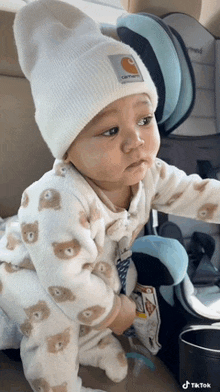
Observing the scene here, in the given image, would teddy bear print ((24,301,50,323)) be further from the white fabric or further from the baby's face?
the baby's face

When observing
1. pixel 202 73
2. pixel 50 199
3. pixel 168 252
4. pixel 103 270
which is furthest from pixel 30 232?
pixel 202 73

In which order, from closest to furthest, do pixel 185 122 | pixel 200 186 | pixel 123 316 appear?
pixel 123 316, pixel 200 186, pixel 185 122

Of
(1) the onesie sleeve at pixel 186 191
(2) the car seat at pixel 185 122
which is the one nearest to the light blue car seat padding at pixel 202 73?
(2) the car seat at pixel 185 122

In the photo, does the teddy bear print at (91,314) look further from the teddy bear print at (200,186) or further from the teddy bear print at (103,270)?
the teddy bear print at (200,186)

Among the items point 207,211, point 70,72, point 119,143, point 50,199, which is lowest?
point 207,211

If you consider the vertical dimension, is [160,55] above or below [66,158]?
above

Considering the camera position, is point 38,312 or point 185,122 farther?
point 185,122

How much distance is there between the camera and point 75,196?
2.81 feet

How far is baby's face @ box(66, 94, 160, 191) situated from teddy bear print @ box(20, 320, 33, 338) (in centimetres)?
30

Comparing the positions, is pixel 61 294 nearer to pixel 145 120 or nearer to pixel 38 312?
pixel 38 312

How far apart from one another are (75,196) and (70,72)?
217mm

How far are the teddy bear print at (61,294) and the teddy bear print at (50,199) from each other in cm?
14

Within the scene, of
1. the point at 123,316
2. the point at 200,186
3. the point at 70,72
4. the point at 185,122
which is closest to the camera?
the point at 70,72

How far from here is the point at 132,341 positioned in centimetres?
109
